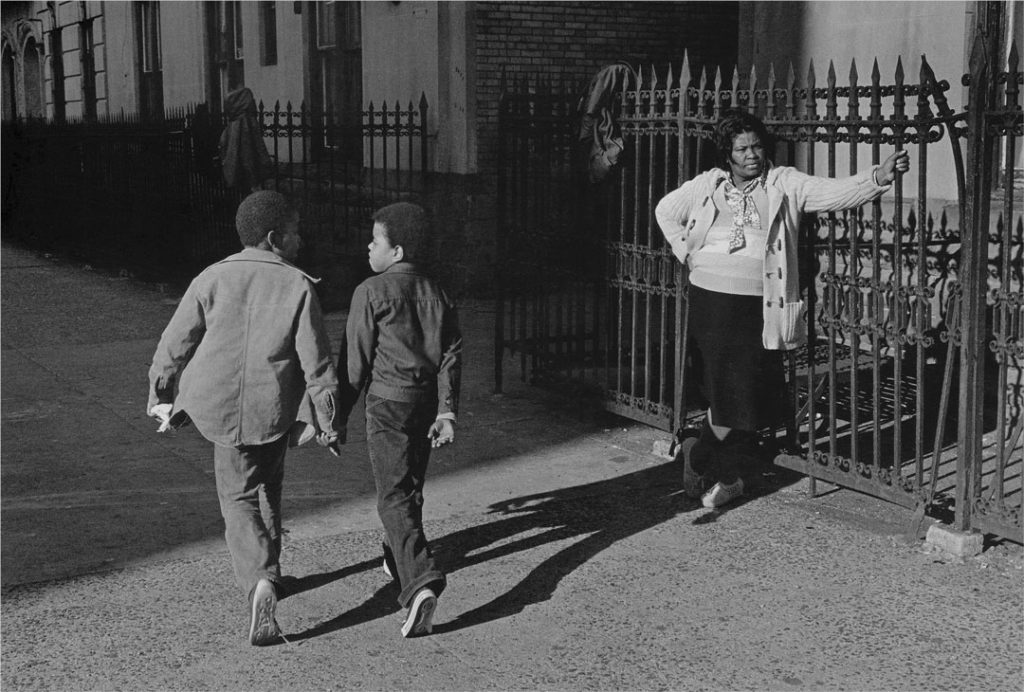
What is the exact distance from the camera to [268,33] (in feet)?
61.7

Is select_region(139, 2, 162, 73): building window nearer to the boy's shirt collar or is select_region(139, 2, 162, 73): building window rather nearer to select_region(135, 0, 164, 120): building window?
select_region(135, 0, 164, 120): building window

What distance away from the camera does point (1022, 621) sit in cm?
494

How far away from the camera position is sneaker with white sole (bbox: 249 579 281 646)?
4.66 m

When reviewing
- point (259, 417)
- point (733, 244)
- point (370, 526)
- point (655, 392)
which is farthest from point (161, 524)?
point (655, 392)

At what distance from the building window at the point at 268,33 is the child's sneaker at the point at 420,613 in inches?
589

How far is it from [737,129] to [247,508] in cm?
293

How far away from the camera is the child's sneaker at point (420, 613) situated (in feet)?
15.6

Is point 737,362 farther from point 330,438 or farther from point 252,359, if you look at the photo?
point 252,359

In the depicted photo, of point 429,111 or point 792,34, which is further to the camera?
point 429,111

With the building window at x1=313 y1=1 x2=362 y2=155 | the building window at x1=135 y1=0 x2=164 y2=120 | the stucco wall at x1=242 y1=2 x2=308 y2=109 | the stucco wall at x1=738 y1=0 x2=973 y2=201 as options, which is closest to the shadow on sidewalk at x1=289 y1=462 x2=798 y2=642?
the stucco wall at x1=738 y1=0 x2=973 y2=201

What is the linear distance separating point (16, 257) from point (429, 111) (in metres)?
7.66

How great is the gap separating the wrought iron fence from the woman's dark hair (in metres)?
7.23

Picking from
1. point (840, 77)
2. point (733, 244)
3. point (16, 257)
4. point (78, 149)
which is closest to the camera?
point (733, 244)

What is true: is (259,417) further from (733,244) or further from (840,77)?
(840,77)
